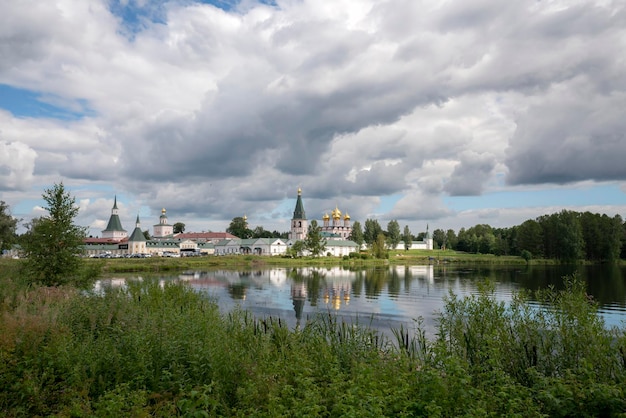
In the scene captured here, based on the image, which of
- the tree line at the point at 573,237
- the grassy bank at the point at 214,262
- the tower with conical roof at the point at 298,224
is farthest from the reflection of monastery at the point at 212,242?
the tree line at the point at 573,237

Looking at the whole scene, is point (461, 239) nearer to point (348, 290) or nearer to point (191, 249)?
point (191, 249)

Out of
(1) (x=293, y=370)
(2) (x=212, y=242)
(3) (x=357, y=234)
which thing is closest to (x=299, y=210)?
(3) (x=357, y=234)

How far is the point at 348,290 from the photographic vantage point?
45.9m

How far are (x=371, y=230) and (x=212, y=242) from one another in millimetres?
54496

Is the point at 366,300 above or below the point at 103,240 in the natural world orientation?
below

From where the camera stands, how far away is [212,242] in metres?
168

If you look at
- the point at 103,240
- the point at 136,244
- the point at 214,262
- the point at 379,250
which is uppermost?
the point at 103,240

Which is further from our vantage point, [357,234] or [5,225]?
[357,234]

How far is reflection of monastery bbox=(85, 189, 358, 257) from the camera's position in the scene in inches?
5699

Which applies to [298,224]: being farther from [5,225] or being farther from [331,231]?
[5,225]

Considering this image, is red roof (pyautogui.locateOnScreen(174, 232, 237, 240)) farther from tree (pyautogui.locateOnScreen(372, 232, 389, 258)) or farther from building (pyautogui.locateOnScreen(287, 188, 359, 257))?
tree (pyautogui.locateOnScreen(372, 232, 389, 258))

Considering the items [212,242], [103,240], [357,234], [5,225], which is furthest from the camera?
[212,242]

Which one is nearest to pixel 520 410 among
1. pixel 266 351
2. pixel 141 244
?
pixel 266 351

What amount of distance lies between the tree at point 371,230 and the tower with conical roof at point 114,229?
8144 centimetres
